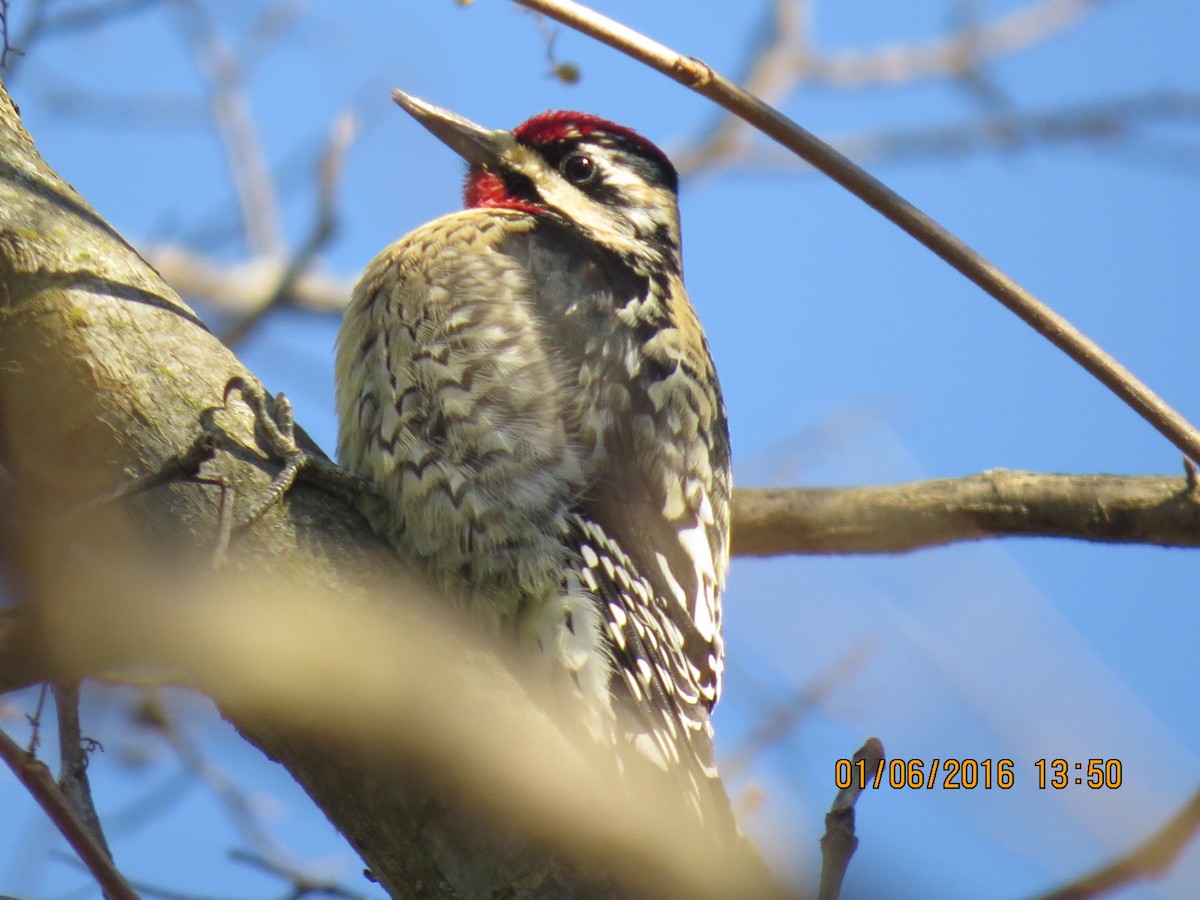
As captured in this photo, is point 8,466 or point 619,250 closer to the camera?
point 8,466

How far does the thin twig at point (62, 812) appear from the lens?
1411 mm

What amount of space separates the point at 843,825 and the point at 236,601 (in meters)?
1.03

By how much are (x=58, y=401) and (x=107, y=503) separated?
0.29 meters

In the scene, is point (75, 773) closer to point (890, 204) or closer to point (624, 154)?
point (890, 204)

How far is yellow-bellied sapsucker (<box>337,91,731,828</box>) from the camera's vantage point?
2660mm

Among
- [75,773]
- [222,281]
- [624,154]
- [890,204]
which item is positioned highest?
[222,281]

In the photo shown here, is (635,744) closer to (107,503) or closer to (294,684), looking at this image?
(294,684)

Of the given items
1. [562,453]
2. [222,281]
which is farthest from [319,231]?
[562,453]

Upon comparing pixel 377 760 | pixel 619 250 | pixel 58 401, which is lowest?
pixel 377 760

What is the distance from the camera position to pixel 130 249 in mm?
2324

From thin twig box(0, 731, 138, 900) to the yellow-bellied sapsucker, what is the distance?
1.07 meters

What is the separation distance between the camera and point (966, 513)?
3283 millimetres

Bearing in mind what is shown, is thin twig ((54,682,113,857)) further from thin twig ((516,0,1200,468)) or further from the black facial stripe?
the black facial stripe

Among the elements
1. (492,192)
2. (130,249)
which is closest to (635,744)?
(130,249)
